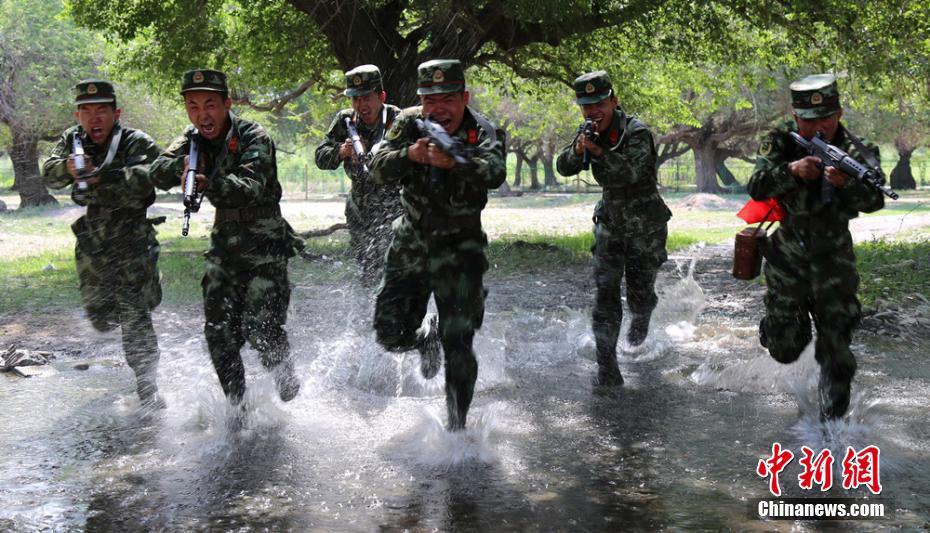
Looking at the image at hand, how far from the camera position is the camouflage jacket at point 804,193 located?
203 inches

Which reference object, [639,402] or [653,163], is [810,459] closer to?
[639,402]

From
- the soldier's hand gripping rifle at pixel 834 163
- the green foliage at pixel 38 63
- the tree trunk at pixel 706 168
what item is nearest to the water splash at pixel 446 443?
the soldier's hand gripping rifle at pixel 834 163

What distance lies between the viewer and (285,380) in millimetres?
→ 6070

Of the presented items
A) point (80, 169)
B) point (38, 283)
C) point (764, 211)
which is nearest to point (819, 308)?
point (764, 211)

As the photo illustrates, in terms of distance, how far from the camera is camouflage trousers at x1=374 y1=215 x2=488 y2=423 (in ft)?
17.3

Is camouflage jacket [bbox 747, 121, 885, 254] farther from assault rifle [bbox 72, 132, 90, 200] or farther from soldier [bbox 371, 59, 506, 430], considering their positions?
assault rifle [bbox 72, 132, 90, 200]

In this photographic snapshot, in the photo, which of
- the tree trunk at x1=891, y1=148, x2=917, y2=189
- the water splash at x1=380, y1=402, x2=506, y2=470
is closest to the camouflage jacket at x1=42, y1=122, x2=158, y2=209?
the water splash at x1=380, y1=402, x2=506, y2=470

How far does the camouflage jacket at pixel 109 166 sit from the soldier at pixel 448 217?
1.84 metres

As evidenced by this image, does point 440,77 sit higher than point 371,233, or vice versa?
point 440,77

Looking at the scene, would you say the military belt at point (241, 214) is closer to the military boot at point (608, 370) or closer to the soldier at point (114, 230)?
the soldier at point (114, 230)

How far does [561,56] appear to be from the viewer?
55.4 feet

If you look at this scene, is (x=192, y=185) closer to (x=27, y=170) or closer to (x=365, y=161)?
(x=365, y=161)

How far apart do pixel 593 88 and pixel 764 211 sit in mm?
1470

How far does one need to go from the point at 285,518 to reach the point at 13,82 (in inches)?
1193
